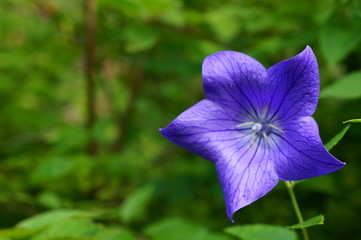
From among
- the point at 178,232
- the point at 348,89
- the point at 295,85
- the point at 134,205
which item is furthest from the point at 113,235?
the point at 348,89

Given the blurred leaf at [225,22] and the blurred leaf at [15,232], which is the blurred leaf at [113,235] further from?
the blurred leaf at [225,22]

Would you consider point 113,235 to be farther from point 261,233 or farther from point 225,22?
point 225,22

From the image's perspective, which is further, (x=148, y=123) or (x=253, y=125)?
(x=148, y=123)

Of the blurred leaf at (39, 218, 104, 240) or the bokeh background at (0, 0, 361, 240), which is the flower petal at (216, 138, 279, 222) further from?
the blurred leaf at (39, 218, 104, 240)

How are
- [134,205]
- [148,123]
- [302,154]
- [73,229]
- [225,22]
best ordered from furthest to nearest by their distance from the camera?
[148,123]
[225,22]
[134,205]
[73,229]
[302,154]

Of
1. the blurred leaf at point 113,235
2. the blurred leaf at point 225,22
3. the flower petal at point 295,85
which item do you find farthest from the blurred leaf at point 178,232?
the blurred leaf at point 225,22

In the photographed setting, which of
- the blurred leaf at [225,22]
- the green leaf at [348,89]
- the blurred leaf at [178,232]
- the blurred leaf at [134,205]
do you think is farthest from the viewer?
the blurred leaf at [225,22]
